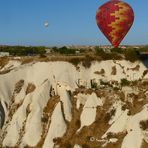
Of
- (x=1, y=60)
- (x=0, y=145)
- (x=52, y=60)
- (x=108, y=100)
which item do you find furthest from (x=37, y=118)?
(x=1, y=60)

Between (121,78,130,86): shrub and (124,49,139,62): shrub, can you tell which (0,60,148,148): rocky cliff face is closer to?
(121,78,130,86): shrub

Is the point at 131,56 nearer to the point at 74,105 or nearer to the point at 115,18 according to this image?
the point at 115,18

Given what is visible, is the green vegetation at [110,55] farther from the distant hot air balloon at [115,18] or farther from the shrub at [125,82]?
the distant hot air balloon at [115,18]

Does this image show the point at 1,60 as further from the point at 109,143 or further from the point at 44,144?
the point at 109,143

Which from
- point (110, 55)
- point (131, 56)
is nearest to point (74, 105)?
point (110, 55)

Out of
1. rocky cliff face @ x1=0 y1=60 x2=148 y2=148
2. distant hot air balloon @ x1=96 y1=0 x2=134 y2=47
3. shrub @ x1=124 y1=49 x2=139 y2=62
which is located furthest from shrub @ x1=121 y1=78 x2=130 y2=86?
distant hot air balloon @ x1=96 y1=0 x2=134 y2=47
